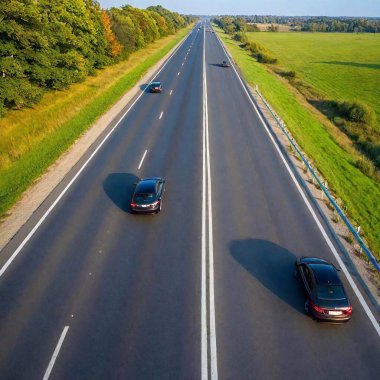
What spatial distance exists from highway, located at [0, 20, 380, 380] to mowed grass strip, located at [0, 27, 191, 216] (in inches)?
112

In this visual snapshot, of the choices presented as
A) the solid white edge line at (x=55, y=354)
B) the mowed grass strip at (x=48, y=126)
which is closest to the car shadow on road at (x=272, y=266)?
the solid white edge line at (x=55, y=354)

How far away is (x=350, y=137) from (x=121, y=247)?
2919 centimetres

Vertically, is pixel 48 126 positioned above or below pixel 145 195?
below

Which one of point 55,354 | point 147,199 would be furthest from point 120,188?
point 55,354

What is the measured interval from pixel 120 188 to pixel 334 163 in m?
16.3

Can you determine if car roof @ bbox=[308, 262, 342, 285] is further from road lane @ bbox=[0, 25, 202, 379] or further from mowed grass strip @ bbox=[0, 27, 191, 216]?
mowed grass strip @ bbox=[0, 27, 191, 216]

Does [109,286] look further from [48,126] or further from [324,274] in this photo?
[48,126]

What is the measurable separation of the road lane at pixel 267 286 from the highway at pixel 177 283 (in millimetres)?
45

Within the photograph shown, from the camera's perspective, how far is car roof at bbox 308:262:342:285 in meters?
12.2

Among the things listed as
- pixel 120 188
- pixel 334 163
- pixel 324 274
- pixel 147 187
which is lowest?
pixel 334 163

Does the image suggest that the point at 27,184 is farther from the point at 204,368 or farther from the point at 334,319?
the point at 334,319

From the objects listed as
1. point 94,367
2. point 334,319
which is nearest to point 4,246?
point 94,367

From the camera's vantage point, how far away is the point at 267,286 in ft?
44.5

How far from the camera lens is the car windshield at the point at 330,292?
464 inches
